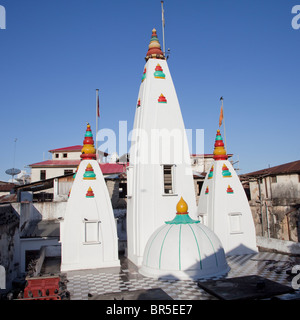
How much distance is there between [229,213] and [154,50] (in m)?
8.88

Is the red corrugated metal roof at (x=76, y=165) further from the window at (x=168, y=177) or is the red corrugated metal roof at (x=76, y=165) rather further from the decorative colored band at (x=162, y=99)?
the decorative colored band at (x=162, y=99)

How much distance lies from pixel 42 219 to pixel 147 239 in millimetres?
13493

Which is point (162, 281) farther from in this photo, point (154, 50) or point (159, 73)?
point (154, 50)

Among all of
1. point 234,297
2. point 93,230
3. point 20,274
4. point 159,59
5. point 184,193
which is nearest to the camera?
point 234,297

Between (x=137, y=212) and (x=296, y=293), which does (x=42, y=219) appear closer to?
(x=137, y=212)

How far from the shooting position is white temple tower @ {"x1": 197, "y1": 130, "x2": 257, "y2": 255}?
14719 millimetres

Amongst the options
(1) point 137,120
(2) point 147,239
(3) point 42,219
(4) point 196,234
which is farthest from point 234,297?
(3) point 42,219

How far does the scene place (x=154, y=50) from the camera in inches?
607

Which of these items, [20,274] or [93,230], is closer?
[93,230]

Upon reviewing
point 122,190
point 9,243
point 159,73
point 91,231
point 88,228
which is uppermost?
point 159,73

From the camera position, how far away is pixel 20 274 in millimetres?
17094

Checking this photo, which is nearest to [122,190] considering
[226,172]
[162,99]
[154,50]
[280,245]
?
[226,172]

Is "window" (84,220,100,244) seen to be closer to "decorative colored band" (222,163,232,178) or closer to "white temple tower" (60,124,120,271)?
"white temple tower" (60,124,120,271)

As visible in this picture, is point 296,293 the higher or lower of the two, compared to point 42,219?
lower
